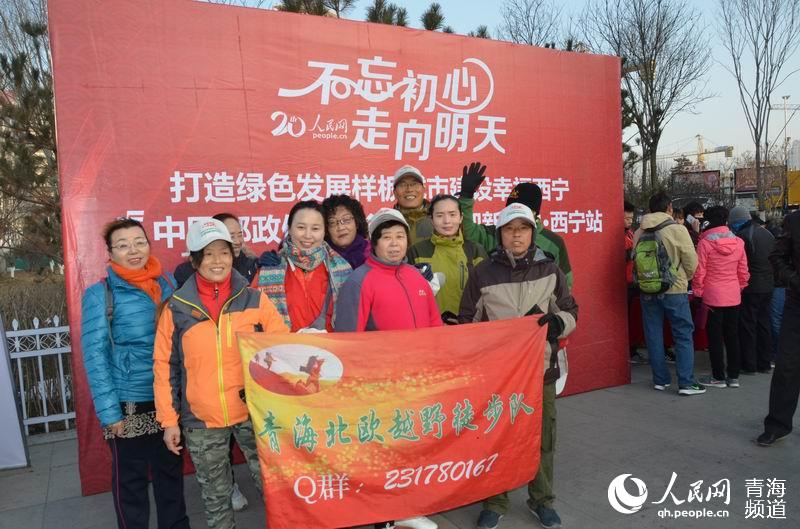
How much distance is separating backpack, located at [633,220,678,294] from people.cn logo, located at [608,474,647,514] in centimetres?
219

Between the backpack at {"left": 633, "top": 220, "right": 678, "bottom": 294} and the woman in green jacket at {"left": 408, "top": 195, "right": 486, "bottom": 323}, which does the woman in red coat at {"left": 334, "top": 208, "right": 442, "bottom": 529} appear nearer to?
the woman in green jacket at {"left": 408, "top": 195, "right": 486, "bottom": 323}

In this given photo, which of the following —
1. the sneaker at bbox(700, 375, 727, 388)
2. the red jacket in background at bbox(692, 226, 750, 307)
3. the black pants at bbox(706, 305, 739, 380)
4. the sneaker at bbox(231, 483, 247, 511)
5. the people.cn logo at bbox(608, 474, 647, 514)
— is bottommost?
the sneaker at bbox(700, 375, 727, 388)

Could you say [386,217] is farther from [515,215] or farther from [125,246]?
[125,246]

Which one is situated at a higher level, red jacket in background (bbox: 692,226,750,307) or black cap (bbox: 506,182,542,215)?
black cap (bbox: 506,182,542,215)

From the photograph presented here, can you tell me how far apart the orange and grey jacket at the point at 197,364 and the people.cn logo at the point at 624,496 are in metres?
2.18

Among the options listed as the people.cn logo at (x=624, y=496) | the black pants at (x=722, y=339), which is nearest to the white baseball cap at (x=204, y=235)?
the people.cn logo at (x=624, y=496)

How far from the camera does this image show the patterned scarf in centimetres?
284

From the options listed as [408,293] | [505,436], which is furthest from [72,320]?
[505,436]

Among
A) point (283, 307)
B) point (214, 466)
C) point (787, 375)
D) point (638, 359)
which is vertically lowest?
point (638, 359)

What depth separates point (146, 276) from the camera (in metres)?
2.61

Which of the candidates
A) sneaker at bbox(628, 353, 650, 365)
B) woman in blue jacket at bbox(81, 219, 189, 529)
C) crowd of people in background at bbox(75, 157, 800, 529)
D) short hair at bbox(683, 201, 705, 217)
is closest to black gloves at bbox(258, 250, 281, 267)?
crowd of people in background at bbox(75, 157, 800, 529)

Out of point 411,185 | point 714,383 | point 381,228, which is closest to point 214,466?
point 381,228

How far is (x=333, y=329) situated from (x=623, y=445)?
250 cm

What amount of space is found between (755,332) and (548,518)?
166 inches
